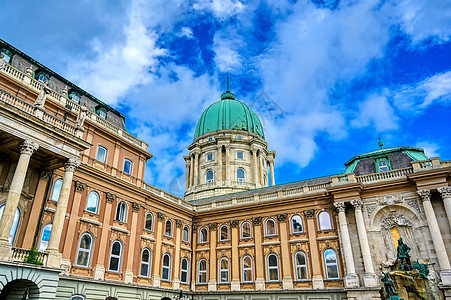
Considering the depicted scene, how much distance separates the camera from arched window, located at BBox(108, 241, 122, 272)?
25.1 meters

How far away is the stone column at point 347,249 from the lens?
25750mm

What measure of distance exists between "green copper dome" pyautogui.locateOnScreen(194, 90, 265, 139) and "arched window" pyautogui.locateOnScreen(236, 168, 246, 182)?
738cm

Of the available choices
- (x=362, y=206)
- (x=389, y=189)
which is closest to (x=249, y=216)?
(x=362, y=206)

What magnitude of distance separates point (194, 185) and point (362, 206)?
27.8 meters

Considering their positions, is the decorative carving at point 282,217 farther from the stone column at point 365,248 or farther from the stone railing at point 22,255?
the stone railing at point 22,255

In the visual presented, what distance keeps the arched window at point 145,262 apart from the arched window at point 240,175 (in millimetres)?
22516

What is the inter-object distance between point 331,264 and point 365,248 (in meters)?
3.32

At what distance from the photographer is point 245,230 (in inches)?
1300

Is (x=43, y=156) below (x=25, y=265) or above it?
above

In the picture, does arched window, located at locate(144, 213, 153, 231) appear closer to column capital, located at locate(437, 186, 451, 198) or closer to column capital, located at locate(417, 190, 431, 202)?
column capital, located at locate(417, 190, 431, 202)

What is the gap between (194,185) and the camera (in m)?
50.3

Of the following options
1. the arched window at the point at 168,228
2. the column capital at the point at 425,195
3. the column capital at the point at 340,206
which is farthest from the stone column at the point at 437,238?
the arched window at the point at 168,228

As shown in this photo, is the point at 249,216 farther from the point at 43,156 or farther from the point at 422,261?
the point at 43,156

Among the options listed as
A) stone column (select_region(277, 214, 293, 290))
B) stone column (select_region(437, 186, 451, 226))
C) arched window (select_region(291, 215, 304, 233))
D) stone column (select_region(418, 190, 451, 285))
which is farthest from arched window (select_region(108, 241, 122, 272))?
stone column (select_region(437, 186, 451, 226))
